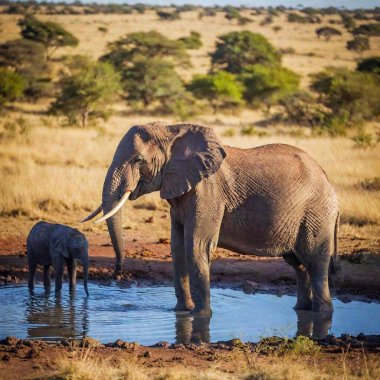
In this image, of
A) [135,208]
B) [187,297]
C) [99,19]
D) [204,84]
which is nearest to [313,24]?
[99,19]

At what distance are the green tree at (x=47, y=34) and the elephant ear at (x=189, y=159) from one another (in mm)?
46007

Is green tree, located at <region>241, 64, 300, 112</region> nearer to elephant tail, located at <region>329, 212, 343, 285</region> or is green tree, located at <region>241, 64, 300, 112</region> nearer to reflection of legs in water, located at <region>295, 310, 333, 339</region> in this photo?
elephant tail, located at <region>329, 212, 343, 285</region>

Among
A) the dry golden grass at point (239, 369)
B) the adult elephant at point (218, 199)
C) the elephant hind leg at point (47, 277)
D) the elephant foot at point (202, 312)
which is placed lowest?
the elephant hind leg at point (47, 277)

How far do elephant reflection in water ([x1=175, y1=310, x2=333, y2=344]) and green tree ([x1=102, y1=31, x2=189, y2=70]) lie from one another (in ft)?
121

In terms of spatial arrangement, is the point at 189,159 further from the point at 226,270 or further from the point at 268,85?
the point at 268,85

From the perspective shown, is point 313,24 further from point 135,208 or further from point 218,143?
point 218,143

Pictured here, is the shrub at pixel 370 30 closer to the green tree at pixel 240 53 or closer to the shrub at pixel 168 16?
the shrub at pixel 168 16

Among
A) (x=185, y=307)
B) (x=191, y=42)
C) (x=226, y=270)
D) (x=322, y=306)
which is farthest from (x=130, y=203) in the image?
(x=191, y=42)

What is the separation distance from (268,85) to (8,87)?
1205 cm

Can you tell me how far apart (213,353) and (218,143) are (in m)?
2.23

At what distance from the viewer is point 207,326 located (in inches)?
334

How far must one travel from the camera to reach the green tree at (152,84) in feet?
125

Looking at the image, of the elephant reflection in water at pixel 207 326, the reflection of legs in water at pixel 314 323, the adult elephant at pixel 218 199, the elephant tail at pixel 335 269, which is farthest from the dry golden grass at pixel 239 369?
the elephant tail at pixel 335 269

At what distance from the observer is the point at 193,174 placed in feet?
27.0
